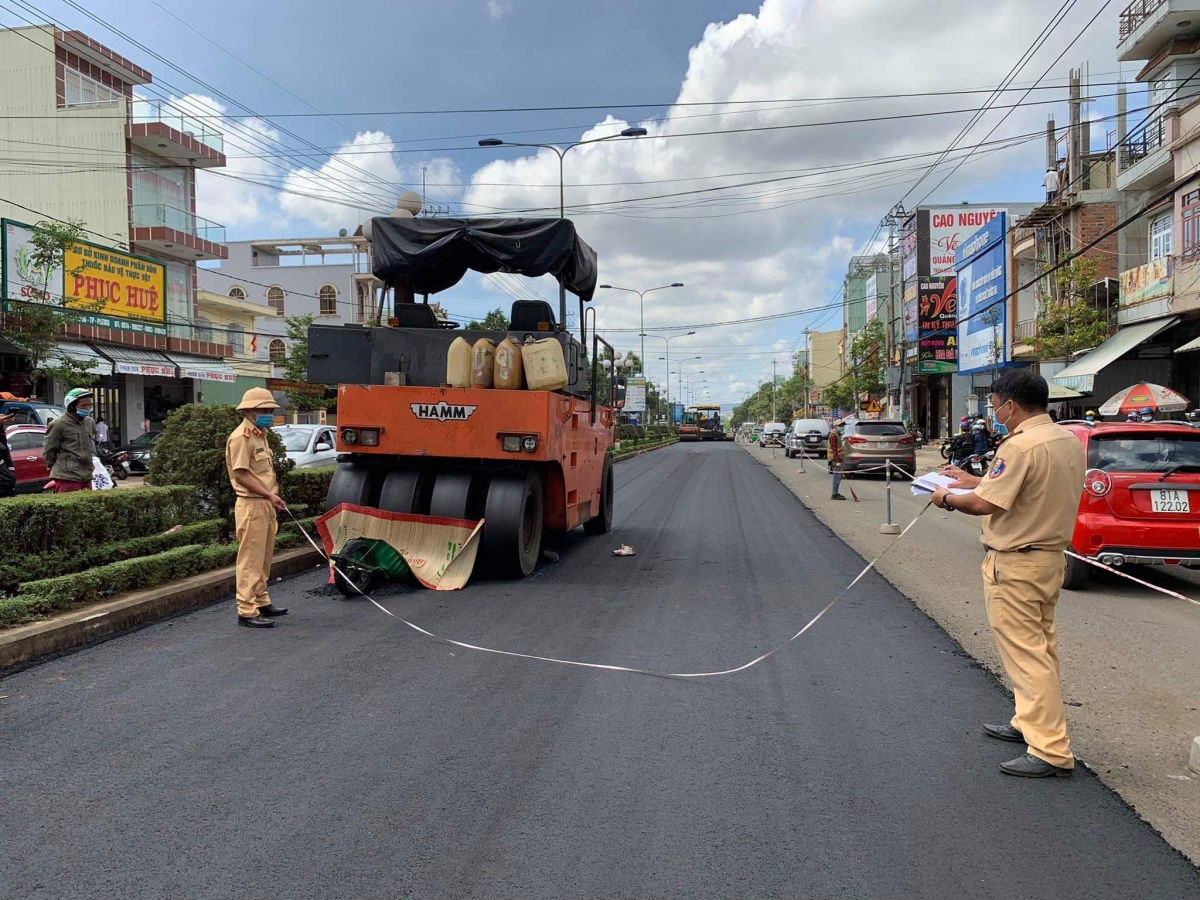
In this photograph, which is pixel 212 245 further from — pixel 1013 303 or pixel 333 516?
pixel 1013 303

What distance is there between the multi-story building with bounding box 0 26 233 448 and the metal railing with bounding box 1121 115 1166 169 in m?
29.3

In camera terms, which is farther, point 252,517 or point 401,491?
point 401,491

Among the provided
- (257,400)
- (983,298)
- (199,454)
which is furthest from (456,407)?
(983,298)

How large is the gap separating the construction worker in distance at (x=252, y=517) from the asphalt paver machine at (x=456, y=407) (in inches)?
63.2

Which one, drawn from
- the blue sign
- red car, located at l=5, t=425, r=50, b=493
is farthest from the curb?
the blue sign

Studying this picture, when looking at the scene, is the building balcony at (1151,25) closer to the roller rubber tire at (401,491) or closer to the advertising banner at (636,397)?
the roller rubber tire at (401,491)

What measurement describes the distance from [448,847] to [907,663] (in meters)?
3.45

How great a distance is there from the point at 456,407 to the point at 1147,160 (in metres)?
23.8

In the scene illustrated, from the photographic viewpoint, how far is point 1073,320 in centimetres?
2642

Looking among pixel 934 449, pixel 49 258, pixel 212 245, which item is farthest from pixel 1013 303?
pixel 49 258

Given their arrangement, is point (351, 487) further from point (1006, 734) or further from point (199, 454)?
point (1006, 734)

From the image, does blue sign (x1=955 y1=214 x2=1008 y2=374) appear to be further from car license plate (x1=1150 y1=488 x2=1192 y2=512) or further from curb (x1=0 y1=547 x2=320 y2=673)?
curb (x1=0 y1=547 x2=320 y2=673)

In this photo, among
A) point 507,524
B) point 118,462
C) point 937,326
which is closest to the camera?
point 507,524

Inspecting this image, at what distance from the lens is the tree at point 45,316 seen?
2064 centimetres
